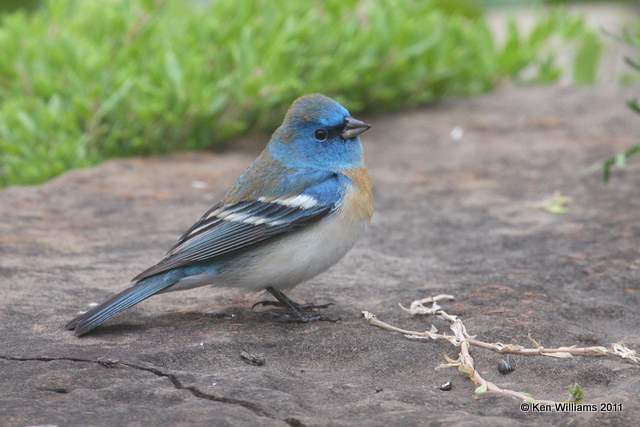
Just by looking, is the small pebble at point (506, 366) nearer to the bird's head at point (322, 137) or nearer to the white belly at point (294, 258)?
the white belly at point (294, 258)

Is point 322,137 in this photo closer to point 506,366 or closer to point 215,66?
point 506,366

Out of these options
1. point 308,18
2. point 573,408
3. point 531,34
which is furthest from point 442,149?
point 573,408

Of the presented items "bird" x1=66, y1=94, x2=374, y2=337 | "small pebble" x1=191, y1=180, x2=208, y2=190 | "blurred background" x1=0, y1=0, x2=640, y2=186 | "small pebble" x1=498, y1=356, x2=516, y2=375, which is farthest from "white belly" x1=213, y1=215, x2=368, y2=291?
"blurred background" x1=0, y1=0, x2=640, y2=186

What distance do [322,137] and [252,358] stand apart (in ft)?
3.99

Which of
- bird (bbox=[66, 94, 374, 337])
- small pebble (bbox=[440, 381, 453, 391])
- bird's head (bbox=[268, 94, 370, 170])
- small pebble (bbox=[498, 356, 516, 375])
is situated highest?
bird's head (bbox=[268, 94, 370, 170])

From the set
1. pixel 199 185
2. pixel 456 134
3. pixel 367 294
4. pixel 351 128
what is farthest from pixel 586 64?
pixel 367 294

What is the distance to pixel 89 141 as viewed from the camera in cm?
652

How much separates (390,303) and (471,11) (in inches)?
258

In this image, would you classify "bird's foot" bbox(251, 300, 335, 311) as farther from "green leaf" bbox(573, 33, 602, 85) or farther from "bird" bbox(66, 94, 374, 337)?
"green leaf" bbox(573, 33, 602, 85)

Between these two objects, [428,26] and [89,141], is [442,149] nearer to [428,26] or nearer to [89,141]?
[428,26]

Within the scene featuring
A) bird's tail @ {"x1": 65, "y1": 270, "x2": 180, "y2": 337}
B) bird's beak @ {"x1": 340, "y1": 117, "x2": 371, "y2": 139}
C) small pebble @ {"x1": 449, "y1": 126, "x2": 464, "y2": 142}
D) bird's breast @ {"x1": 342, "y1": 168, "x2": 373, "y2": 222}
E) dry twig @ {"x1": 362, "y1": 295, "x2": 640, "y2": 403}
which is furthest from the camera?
small pebble @ {"x1": 449, "y1": 126, "x2": 464, "y2": 142}

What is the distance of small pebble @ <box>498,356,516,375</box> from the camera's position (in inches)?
139

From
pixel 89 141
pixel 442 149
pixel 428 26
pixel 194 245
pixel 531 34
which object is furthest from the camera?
pixel 531 34

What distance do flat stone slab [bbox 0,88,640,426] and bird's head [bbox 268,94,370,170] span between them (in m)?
0.57
